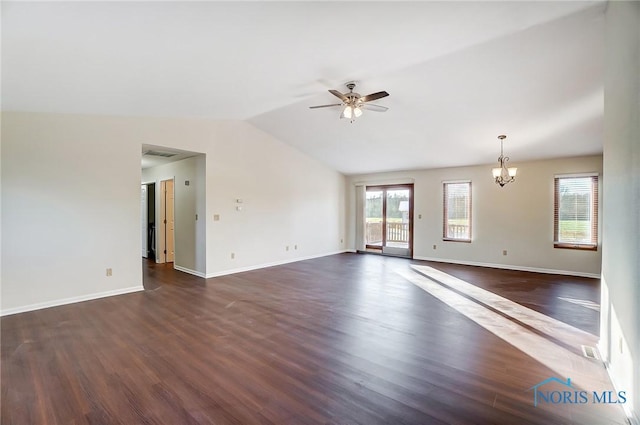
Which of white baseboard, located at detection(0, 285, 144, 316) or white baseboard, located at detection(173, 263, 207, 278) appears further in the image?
white baseboard, located at detection(173, 263, 207, 278)

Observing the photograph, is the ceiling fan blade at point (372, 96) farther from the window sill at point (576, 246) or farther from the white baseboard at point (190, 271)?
the window sill at point (576, 246)

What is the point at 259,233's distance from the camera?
6621 mm

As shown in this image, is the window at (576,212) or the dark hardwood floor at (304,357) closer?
the dark hardwood floor at (304,357)

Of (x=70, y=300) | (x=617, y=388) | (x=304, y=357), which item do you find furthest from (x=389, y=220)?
(x=70, y=300)

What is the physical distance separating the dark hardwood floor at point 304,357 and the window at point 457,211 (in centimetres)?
261

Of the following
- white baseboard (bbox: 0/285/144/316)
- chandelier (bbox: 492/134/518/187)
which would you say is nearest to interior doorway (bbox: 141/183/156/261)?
white baseboard (bbox: 0/285/144/316)

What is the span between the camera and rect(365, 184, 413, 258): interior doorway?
8.22 meters

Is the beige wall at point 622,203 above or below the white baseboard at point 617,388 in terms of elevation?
above

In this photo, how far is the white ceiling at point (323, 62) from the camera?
234 centimetres

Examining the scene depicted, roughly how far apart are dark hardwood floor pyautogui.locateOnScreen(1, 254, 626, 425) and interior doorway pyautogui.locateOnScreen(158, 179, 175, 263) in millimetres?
2900

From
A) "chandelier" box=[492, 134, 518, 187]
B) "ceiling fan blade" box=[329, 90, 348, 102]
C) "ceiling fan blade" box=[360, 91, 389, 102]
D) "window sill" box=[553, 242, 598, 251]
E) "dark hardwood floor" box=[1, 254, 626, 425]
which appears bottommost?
"dark hardwood floor" box=[1, 254, 626, 425]

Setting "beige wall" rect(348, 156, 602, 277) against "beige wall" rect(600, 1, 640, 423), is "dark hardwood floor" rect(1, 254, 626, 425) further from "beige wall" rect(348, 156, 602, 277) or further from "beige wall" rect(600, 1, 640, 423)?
"beige wall" rect(348, 156, 602, 277)

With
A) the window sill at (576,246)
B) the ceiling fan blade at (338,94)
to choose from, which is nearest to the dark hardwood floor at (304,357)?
the window sill at (576,246)

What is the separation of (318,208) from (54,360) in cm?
624
